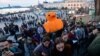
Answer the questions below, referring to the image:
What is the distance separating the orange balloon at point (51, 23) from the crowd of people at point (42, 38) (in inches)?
2.3

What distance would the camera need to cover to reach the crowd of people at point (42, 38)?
11.2 ft

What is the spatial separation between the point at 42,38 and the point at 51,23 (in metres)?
0.24

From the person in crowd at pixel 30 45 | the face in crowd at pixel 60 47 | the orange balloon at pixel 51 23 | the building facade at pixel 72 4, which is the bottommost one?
the person in crowd at pixel 30 45

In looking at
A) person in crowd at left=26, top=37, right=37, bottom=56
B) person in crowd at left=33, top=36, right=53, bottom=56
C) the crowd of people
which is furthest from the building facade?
person in crowd at left=33, top=36, right=53, bottom=56

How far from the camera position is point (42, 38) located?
12.9 ft

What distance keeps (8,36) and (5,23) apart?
0.17 metres

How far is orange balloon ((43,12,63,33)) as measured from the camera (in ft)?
12.7

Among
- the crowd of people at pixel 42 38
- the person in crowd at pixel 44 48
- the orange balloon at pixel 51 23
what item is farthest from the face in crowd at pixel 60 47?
the orange balloon at pixel 51 23

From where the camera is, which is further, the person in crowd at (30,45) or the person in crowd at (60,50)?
the person in crowd at (30,45)

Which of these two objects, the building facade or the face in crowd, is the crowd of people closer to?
the face in crowd

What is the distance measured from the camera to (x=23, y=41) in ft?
12.4

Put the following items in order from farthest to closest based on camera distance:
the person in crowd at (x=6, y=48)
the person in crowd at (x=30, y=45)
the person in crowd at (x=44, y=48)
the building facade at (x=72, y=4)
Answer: the building facade at (x=72, y=4) → the person in crowd at (x=30, y=45) → the person in crowd at (x=6, y=48) → the person in crowd at (x=44, y=48)

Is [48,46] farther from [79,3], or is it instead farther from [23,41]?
[79,3]

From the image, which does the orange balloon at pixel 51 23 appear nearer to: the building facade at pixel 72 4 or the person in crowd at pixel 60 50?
the building facade at pixel 72 4
